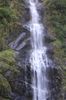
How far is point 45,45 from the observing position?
61.2ft

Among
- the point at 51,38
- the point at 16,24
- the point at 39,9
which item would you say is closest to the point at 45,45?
the point at 51,38

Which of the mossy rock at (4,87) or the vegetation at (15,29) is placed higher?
the vegetation at (15,29)

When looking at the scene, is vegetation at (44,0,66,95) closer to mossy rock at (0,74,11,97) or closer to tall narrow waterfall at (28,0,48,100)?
tall narrow waterfall at (28,0,48,100)

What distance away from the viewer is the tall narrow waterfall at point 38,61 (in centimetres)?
1630

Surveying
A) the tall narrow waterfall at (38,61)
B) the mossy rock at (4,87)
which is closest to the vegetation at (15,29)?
the mossy rock at (4,87)

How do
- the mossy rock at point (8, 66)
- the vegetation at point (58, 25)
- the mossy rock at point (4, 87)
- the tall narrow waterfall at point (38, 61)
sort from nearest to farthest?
the mossy rock at point (4, 87), the mossy rock at point (8, 66), the tall narrow waterfall at point (38, 61), the vegetation at point (58, 25)

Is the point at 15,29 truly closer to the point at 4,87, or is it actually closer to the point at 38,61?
the point at 38,61

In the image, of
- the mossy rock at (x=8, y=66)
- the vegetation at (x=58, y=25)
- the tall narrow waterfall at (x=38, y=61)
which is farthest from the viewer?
the vegetation at (x=58, y=25)

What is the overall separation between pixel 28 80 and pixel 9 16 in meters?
4.93

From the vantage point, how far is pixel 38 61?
1731 cm

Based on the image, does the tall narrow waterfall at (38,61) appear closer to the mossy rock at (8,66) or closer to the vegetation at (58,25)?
the vegetation at (58,25)

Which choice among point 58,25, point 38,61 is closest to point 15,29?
point 38,61

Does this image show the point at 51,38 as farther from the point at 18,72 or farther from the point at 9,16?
the point at 18,72

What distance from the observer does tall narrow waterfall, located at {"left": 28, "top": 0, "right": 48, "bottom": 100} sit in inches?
642
